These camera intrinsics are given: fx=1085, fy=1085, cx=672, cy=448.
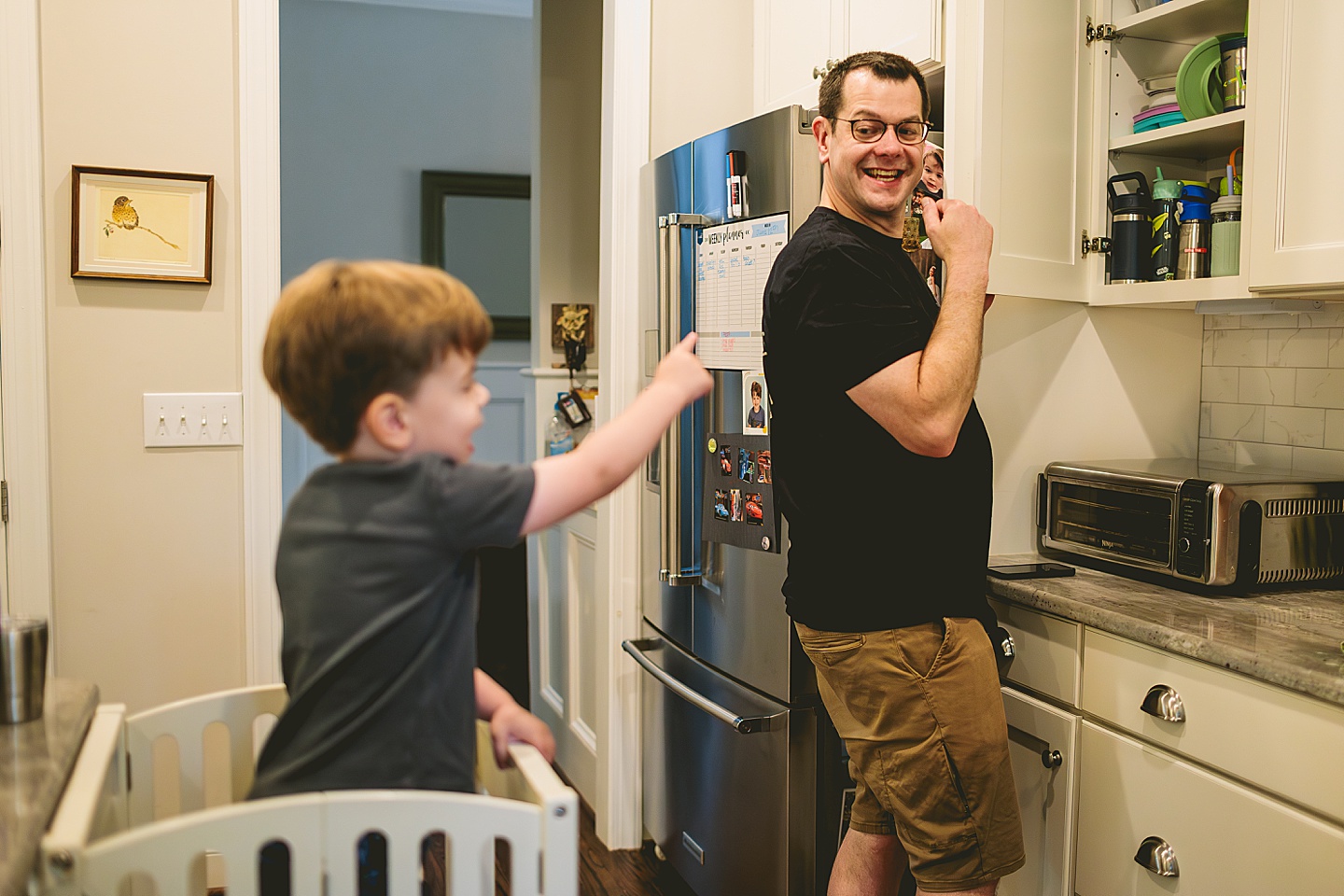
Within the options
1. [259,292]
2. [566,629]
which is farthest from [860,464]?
[566,629]

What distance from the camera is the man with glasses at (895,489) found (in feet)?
5.10

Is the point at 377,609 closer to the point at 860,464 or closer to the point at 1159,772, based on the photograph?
the point at 860,464

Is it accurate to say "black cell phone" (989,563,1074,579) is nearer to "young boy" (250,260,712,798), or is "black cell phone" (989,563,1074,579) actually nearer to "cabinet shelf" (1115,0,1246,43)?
"cabinet shelf" (1115,0,1246,43)

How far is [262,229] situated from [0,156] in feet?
1.64

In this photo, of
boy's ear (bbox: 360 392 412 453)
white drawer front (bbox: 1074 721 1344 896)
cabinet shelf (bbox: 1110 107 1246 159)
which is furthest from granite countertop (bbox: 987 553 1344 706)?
boy's ear (bbox: 360 392 412 453)

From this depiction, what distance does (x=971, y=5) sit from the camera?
1995 mm

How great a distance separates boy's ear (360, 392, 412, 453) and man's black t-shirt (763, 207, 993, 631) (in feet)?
2.42

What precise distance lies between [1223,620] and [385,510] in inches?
53.7

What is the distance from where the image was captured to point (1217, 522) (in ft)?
6.02

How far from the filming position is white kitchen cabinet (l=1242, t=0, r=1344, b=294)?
174 cm

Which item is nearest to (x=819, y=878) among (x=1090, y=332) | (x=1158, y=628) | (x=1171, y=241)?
(x=1158, y=628)

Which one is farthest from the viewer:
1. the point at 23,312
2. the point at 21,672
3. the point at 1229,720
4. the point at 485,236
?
the point at 485,236

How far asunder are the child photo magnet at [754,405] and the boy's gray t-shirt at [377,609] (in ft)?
3.89

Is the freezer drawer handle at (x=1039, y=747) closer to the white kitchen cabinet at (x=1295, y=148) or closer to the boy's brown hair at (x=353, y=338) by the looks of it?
the white kitchen cabinet at (x=1295, y=148)
